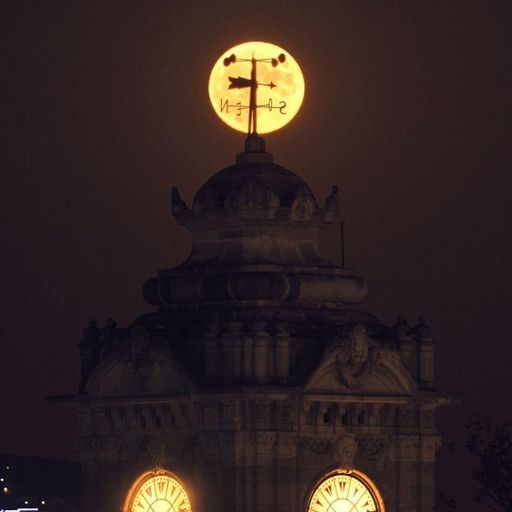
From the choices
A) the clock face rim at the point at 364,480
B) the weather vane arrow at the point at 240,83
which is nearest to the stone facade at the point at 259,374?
the clock face rim at the point at 364,480

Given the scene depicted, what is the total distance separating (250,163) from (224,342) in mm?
4412

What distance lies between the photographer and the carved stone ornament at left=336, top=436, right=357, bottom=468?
70.0m

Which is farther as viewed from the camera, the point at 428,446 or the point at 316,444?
the point at 428,446

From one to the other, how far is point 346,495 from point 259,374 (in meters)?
3.20

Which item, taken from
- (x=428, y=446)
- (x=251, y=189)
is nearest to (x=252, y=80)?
(x=251, y=189)

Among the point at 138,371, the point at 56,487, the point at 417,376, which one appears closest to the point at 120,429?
the point at 138,371

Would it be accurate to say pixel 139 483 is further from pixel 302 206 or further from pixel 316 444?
pixel 302 206

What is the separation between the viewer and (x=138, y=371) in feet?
232

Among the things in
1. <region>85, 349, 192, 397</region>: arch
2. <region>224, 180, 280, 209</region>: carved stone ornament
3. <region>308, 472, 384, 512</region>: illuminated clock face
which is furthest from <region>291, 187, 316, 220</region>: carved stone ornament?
<region>308, 472, 384, 512</region>: illuminated clock face

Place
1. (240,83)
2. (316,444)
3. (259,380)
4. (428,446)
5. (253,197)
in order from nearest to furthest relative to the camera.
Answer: (259,380)
(316,444)
(253,197)
(428,446)
(240,83)

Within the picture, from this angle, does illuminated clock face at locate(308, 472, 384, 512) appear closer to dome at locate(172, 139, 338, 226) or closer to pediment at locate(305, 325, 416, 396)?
pediment at locate(305, 325, 416, 396)

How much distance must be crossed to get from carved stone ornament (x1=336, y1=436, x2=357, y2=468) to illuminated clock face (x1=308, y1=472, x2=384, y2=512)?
261 mm

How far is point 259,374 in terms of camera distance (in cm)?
6881

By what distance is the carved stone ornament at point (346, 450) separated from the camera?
70.0m
